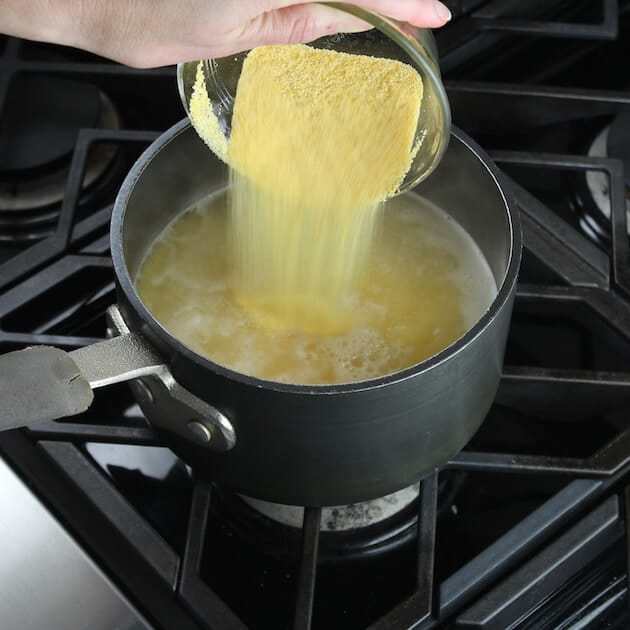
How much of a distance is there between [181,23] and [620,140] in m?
0.49

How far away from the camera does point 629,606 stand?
2.19 feet

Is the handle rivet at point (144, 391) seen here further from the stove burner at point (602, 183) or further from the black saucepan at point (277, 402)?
the stove burner at point (602, 183)

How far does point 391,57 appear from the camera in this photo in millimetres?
720

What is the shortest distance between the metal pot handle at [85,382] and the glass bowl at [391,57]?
0.22 metres

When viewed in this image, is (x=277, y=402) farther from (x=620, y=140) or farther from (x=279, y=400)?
(x=620, y=140)

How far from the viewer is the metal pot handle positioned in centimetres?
56

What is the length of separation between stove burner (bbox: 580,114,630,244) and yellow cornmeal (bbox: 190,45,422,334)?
0.79 feet

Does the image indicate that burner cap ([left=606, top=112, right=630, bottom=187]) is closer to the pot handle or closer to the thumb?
the thumb

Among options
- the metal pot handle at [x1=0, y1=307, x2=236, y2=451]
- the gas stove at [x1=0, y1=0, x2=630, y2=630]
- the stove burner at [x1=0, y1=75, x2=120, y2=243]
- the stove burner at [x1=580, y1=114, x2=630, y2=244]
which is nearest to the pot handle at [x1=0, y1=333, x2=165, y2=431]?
the metal pot handle at [x1=0, y1=307, x2=236, y2=451]

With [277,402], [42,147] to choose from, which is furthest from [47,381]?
[42,147]

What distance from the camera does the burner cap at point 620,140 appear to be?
3.08 ft

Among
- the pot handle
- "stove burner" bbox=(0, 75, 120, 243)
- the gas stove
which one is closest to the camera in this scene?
the pot handle

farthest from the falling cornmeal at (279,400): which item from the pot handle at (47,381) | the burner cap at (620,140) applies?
the burner cap at (620,140)

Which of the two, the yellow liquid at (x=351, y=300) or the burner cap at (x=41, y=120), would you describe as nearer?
the yellow liquid at (x=351, y=300)
